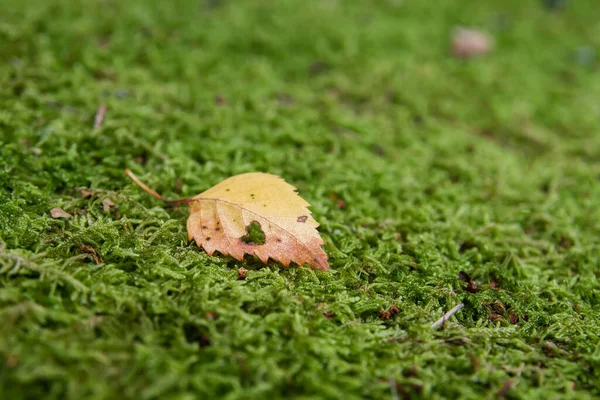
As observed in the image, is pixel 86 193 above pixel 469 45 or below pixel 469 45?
below

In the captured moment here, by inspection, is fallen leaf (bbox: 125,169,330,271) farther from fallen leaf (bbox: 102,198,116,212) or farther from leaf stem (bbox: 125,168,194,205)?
fallen leaf (bbox: 102,198,116,212)

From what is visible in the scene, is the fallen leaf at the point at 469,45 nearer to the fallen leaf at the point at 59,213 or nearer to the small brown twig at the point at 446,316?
the small brown twig at the point at 446,316

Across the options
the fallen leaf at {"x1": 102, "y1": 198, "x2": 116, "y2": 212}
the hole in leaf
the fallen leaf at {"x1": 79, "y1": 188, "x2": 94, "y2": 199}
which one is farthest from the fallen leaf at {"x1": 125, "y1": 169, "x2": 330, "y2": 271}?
the fallen leaf at {"x1": 79, "y1": 188, "x2": 94, "y2": 199}

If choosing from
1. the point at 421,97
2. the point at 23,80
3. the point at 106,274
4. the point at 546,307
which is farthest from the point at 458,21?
the point at 106,274

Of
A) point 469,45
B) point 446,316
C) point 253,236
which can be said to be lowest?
point 446,316

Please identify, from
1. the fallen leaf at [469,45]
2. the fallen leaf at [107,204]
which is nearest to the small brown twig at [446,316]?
the fallen leaf at [107,204]

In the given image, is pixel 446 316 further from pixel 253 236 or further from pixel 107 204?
pixel 107 204

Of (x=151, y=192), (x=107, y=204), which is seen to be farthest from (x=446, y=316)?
(x=107, y=204)
